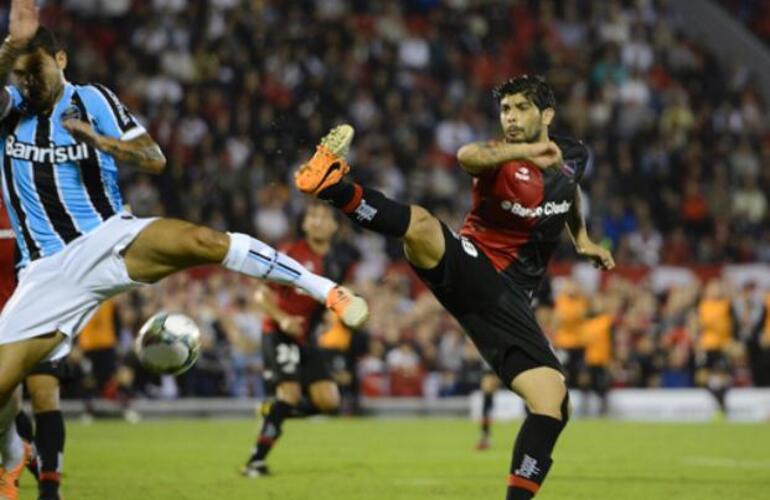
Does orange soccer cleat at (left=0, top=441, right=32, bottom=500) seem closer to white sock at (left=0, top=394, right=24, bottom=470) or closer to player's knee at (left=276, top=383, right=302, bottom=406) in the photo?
white sock at (left=0, top=394, right=24, bottom=470)

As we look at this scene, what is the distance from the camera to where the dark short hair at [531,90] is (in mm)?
8531

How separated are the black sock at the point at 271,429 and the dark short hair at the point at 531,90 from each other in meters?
4.47

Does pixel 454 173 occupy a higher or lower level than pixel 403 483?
higher

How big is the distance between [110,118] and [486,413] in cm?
873

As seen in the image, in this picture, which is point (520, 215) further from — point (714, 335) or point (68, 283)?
point (714, 335)

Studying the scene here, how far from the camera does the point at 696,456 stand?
14.4 m

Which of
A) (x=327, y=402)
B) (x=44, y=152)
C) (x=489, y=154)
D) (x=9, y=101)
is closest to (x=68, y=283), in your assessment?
(x=44, y=152)

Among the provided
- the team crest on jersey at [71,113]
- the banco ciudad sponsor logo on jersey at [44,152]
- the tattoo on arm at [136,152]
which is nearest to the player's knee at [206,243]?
the tattoo on arm at [136,152]

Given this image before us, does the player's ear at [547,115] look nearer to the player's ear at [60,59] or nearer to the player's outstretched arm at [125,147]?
the player's outstretched arm at [125,147]

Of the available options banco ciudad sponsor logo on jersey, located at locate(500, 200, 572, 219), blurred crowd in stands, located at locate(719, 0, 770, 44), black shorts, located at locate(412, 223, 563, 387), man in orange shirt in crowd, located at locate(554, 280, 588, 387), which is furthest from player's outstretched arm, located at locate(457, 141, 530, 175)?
blurred crowd in stands, located at locate(719, 0, 770, 44)

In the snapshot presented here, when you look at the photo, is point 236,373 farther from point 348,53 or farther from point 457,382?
point 348,53

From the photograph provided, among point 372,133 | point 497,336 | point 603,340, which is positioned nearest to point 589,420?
point 603,340

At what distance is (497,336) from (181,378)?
46.1ft

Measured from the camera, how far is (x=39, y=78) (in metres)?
7.98
